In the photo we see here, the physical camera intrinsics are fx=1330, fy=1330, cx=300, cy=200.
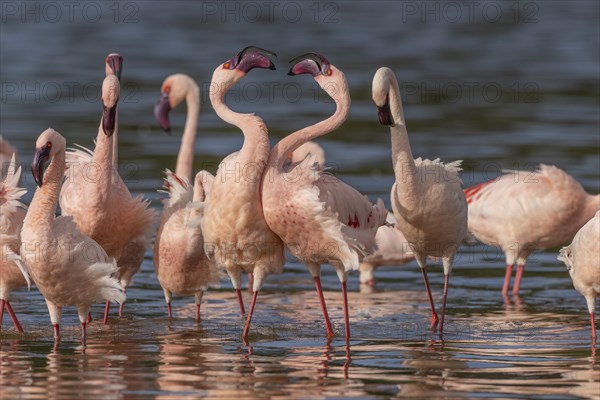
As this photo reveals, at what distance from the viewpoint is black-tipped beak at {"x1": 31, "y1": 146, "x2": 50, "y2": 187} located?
29.3 feet

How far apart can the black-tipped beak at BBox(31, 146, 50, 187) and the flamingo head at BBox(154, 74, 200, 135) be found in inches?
142

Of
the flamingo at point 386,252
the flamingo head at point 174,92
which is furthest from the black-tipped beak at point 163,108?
the flamingo at point 386,252

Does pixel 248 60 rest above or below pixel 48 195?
above

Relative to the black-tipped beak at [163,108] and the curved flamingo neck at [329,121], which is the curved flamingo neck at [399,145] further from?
the black-tipped beak at [163,108]

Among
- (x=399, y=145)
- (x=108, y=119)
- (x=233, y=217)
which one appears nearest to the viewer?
(x=233, y=217)

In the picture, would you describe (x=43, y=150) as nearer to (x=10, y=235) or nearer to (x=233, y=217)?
(x=10, y=235)

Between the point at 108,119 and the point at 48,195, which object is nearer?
the point at 48,195

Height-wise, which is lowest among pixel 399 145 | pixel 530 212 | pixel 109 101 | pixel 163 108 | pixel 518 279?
pixel 518 279

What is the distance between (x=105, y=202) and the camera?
9.98 meters

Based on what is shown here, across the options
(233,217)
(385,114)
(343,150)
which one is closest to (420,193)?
(385,114)

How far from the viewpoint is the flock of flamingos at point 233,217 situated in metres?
9.03

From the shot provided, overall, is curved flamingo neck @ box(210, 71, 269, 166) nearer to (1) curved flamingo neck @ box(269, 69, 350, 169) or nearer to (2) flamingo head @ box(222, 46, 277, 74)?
(2) flamingo head @ box(222, 46, 277, 74)

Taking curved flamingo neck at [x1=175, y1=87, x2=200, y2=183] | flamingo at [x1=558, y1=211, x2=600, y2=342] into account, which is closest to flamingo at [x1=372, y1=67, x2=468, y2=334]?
flamingo at [x1=558, y1=211, x2=600, y2=342]

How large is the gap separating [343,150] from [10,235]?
9.33 meters
